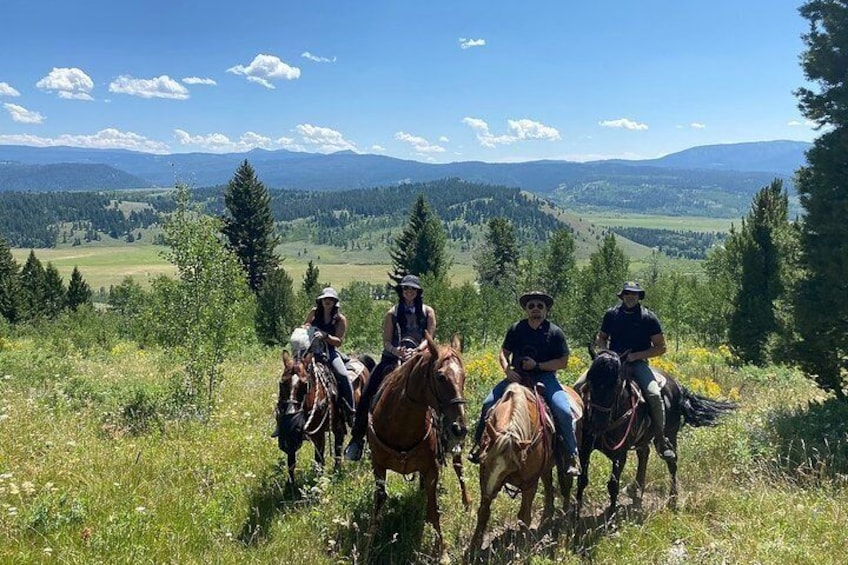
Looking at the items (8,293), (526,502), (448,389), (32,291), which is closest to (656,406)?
(526,502)

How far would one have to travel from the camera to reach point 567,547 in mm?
6473

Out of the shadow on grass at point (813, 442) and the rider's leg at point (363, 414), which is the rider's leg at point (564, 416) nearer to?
the rider's leg at point (363, 414)

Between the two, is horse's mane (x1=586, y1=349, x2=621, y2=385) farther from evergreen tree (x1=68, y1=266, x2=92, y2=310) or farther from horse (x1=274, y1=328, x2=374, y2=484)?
evergreen tree (x1=68, y1=266, x2=92, y2=310)

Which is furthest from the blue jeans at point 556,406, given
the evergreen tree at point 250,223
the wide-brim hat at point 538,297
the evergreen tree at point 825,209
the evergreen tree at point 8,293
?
the evergreen tree at point 8,293

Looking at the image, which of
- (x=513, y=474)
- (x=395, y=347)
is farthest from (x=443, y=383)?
(x=395, y=347)

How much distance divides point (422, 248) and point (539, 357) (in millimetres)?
43468

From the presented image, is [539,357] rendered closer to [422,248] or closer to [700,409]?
[700,409]

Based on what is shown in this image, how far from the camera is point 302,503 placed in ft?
22.8

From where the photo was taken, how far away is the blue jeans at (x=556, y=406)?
6992 mm

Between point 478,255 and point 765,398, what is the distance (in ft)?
161

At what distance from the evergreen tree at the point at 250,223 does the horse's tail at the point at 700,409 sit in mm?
45150

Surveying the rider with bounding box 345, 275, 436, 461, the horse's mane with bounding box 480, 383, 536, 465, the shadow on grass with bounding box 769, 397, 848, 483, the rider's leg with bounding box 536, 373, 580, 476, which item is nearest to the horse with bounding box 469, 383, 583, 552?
the horse's mane with bounding box 480, 383, 536, 465

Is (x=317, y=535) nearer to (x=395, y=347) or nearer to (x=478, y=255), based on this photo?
(x=395, y=347)

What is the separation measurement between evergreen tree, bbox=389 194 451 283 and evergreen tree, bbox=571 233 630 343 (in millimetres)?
14957
